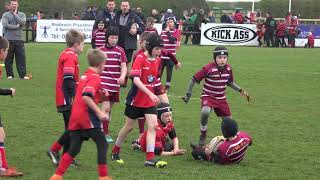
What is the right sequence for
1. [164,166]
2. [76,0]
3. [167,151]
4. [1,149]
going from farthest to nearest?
[76,0]
[167,151]
[164,166]
[1,149]

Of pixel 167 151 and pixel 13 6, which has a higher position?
pixel 13 6

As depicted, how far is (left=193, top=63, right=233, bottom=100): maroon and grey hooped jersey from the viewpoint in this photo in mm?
9234

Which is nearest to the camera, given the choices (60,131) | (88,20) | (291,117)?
(60,131)

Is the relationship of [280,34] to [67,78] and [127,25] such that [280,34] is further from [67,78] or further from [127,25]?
[67,78]

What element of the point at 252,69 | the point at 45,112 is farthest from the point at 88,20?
the point at 45,112

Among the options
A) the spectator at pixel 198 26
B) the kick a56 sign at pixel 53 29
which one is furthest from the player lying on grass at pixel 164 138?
the spectator at pixel 198 26

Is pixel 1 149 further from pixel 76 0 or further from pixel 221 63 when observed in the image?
pixel 76 0

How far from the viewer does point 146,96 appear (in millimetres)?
8172

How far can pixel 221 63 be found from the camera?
30.2 feet

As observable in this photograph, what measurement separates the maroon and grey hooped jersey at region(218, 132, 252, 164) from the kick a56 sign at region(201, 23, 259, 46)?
93.2 ft

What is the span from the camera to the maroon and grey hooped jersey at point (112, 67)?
988 cm

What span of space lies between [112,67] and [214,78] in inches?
65.2

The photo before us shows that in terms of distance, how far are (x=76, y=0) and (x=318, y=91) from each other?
1529 inches

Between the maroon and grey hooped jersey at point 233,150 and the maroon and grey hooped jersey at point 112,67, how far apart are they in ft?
7.47
